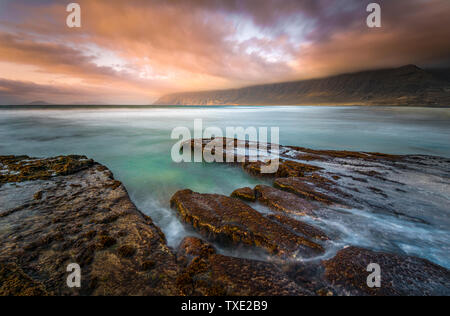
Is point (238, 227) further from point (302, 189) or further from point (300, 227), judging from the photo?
point (302, 189)

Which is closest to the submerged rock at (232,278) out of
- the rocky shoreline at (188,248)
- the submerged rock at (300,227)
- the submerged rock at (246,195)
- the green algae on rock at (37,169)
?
the rocky shoreline at (188,248)

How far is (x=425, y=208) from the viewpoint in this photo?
16.3 feet

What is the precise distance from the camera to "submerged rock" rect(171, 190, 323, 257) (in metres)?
3.53

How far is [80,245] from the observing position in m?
3.42

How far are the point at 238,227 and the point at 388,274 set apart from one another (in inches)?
105

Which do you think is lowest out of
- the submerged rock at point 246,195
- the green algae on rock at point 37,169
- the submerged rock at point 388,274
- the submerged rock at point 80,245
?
the submerged rock at point 388,274

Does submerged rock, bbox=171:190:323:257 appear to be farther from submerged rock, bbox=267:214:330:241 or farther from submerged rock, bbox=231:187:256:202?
submerged rock, bbox=231:187:256:202

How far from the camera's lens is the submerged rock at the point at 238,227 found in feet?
11.6

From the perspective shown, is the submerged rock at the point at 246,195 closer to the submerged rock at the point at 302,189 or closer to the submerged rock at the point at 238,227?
the submerged rock at the point at 238,227

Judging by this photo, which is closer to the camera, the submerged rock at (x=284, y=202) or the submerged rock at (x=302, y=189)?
the submerged rock at (x=284, y=202)

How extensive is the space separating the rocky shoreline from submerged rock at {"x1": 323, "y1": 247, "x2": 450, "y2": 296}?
0.02m

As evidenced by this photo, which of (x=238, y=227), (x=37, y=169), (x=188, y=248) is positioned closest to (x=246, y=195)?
(x=238, y=227)

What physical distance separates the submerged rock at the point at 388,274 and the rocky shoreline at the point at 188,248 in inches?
0.6
